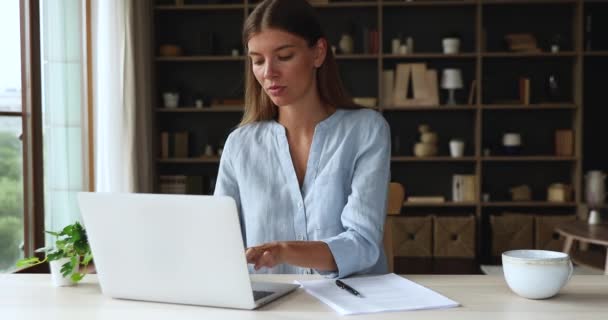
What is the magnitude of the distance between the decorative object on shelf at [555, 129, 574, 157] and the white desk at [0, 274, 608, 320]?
3.95 metres

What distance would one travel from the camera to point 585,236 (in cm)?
376

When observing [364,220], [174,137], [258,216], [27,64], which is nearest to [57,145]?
[27,64]

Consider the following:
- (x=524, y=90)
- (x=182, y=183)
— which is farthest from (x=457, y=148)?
(x=182, y=183)

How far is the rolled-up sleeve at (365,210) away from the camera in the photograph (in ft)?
4.64

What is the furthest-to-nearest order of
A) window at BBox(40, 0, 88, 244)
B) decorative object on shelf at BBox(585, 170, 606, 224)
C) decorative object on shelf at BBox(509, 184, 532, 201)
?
decorative object on shelf at BBox(509, 184, 532, 201) < decorative object on shelf at BBox(585, 170, 606, 224) < window at BBox(40, 0, 88, 244)

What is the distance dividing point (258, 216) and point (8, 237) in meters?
2.11

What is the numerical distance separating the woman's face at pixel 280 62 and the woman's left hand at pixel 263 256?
448mm

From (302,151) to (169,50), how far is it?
3.67m

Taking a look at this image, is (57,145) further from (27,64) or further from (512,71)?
(512,71)

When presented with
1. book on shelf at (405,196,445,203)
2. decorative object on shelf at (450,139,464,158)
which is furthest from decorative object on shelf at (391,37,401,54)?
book on shelf at (405,196,445,203)

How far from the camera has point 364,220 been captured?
152 centimetres

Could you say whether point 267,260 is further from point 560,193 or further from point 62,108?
point 560,193

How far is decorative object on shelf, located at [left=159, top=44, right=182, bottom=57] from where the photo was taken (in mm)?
5195

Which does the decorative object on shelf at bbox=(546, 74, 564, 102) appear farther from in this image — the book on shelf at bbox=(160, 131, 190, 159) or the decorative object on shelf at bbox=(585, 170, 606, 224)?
the book on shelf at bbox=(160, 131, 190, 159)
